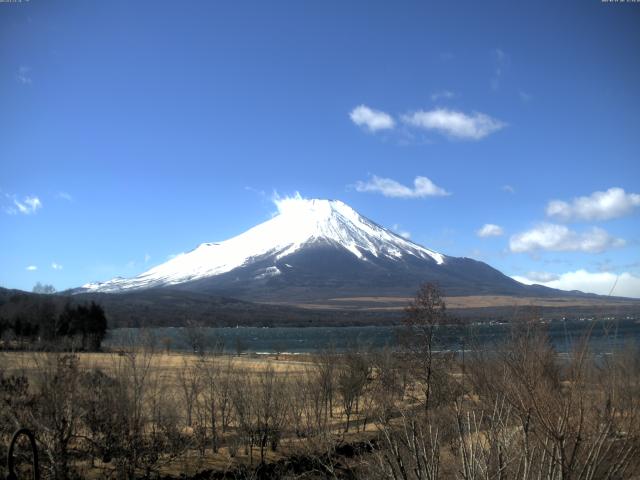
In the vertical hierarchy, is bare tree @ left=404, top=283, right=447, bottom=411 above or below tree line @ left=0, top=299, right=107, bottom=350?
above

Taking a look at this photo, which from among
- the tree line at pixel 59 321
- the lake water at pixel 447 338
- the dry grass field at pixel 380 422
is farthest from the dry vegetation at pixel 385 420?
the tree line at pixel 59 321

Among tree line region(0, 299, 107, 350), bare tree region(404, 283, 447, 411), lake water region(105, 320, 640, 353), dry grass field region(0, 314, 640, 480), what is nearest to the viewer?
dry grass field region(0, 314, 640, 480)

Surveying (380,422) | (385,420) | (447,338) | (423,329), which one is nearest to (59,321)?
(447,338)

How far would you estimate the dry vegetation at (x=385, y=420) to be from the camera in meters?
5.56

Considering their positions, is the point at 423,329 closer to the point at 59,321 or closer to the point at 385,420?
the point at 385,420

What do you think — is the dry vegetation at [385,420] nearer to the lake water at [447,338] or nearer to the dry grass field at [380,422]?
the dry grass field at [380,422]

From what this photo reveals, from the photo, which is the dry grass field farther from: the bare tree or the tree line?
the tree line

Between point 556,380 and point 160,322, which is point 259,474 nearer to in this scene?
point 556,380

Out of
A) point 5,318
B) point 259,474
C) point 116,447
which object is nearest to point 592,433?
point 116,447

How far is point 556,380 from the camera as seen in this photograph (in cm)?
636

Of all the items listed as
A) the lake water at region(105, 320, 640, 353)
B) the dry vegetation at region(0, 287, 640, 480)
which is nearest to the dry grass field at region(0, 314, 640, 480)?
the dry vegetation at region(0, 287, 640, 480)

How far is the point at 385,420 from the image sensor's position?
8.00 meters

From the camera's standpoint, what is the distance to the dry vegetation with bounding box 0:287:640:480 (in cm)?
556

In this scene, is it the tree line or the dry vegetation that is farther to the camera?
the tree line
